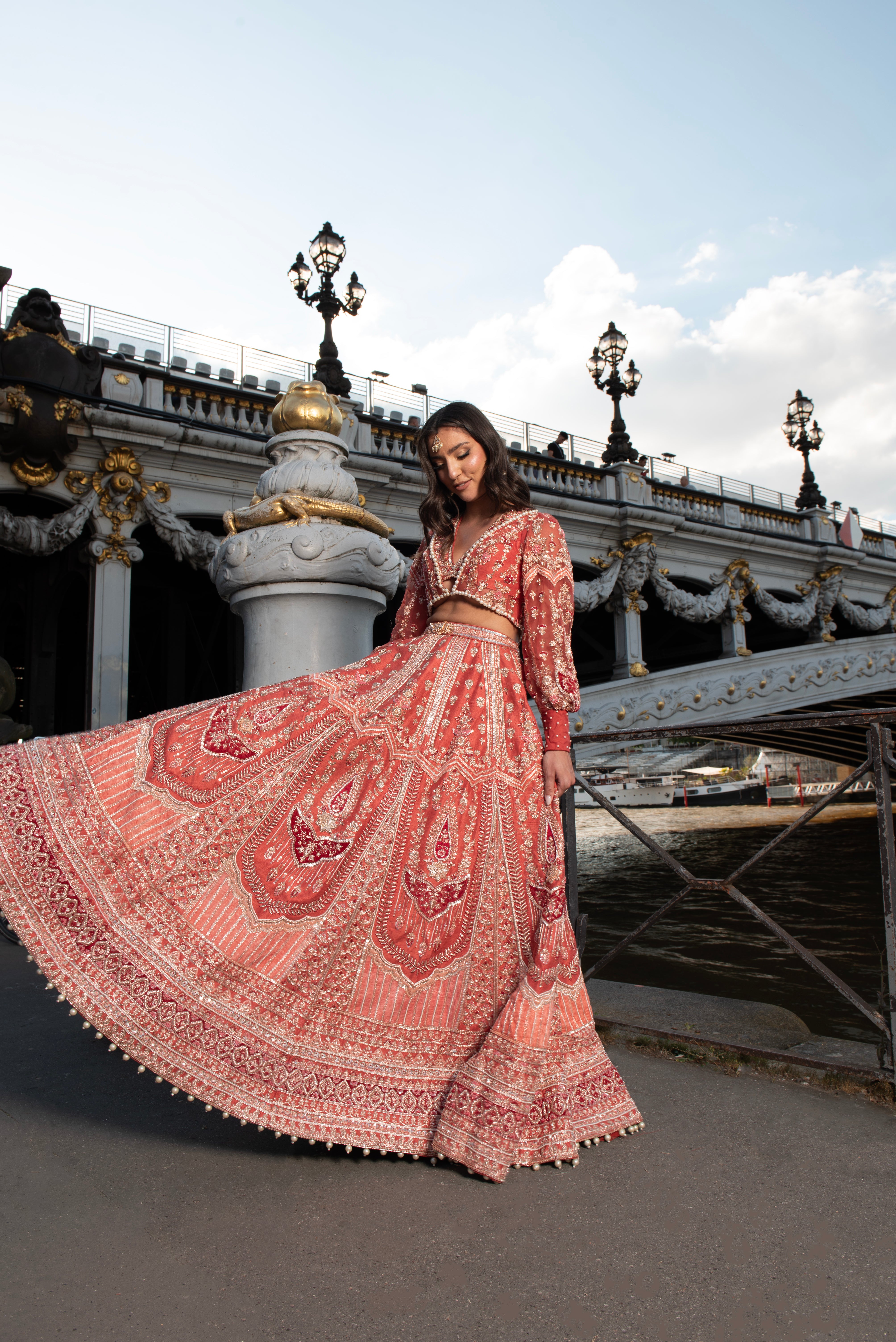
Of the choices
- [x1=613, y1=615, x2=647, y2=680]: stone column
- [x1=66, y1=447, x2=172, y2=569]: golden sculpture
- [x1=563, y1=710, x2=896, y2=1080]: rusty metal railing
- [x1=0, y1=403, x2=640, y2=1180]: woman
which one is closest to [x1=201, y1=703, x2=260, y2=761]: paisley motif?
[x1=0, y1=403, x2=640, y2=1180]: woman

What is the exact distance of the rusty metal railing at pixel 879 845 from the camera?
91.5 inches

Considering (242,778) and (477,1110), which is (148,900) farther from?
(477,1110)

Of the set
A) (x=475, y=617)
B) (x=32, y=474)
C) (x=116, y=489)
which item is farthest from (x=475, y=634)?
(x=116, y=489)

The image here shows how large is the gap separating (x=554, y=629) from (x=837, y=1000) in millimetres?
4837

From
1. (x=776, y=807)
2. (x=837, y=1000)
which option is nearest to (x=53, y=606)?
(x=837, y=1000)

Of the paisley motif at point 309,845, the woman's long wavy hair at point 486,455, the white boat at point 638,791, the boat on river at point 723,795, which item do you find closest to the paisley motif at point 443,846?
the paisley motif at point 309,845

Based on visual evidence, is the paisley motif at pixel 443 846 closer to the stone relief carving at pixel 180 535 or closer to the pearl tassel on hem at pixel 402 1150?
the pearl tassel on hem at pixel 402 1150

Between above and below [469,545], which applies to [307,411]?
above

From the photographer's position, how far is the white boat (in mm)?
43156

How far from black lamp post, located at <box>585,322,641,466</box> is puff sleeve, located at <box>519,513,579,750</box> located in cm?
1415

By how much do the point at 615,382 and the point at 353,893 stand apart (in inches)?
600

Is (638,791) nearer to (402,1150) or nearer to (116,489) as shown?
(116,489)

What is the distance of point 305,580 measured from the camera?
383 centimetres

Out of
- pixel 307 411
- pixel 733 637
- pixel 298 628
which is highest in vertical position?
pixel 733 637
